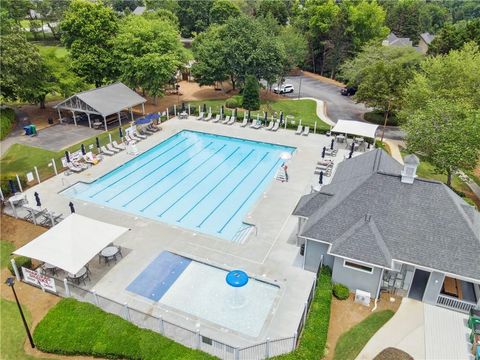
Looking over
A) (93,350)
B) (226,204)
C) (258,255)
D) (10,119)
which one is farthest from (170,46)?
(93,350)

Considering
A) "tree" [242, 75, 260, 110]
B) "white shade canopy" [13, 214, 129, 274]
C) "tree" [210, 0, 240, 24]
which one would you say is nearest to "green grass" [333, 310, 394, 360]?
"white shade canopy" [13, 214, 129, 274]

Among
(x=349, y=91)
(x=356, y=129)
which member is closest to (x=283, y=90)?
(x=349, y=91)

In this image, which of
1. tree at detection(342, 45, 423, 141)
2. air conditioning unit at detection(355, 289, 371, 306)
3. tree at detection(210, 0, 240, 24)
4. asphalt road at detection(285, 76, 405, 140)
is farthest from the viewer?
tree at detection(210, 0, 240, 24)

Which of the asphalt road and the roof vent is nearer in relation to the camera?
the roof vent

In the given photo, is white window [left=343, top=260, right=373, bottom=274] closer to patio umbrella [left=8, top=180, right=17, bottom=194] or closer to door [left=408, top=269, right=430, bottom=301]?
door [left=408, top=269, right=430, bottom=301]

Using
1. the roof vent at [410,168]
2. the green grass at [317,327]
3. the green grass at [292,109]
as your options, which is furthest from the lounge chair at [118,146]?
the roof vent at [410,168]

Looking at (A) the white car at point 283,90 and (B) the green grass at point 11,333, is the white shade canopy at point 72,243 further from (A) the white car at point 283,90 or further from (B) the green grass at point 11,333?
(A) the white car at point 283,90

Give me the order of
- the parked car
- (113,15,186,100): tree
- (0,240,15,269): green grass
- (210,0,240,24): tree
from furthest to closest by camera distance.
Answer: (210,0,240,24): tree
the parked car
(113,15,186,100): tree
(0,240,15,269): green grass
